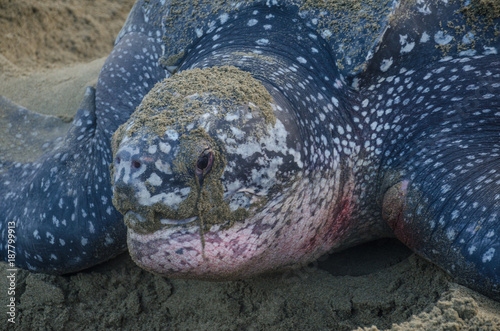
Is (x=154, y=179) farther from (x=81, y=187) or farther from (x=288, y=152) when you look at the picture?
(x=81, y=187)

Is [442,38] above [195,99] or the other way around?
above

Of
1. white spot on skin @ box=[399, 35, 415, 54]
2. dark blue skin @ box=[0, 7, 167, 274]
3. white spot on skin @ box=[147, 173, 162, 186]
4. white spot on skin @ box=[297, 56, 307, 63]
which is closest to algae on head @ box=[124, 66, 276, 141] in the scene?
white spot on skin @ box=[147, 173, 162, 186]

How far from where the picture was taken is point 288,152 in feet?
4.92

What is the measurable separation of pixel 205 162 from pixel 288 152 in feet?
0.90

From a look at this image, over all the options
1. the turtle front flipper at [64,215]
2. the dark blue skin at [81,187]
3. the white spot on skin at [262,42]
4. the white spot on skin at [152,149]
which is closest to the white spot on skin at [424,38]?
the white spot on skin at [262,42]

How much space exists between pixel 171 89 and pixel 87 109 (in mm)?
1048

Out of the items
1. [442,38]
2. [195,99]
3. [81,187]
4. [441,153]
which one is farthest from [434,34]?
[81,187]

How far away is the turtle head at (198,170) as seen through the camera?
54.0 inches

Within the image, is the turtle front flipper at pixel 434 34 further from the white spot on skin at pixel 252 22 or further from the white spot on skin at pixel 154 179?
the white spot on skin at pixel 154 179

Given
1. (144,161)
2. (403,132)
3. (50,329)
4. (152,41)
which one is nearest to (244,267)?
(144,161)

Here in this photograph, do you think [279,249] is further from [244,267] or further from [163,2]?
[163,2]

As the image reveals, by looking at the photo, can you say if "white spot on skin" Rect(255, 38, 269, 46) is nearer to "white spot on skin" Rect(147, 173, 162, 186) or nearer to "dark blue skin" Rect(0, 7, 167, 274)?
"dark blue skin" Rect(0, 7, 167, 274)

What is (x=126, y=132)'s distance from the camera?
144 cm

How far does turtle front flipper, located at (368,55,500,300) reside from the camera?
61.8 inches
